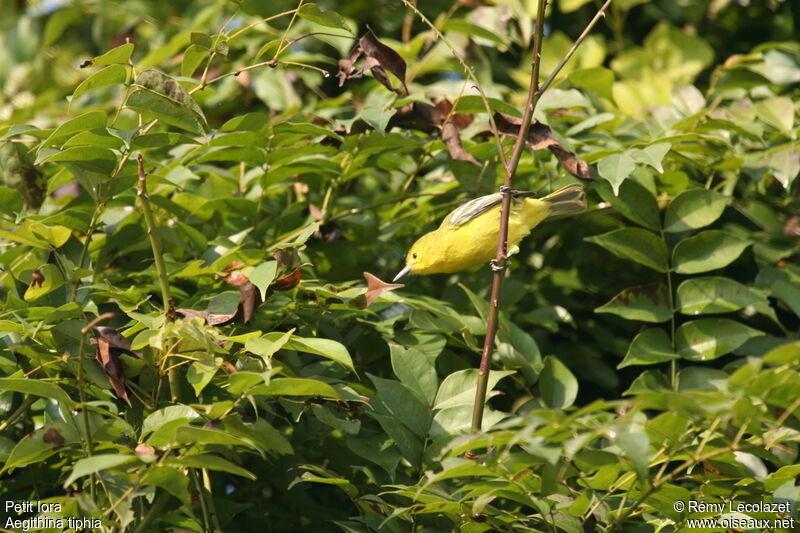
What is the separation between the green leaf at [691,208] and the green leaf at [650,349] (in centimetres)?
32

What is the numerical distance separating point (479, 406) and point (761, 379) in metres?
0.47

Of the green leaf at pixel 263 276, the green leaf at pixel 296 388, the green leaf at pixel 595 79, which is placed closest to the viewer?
the green leaf at pixel 296 388

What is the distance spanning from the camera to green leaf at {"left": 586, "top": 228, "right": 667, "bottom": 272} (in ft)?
7.20

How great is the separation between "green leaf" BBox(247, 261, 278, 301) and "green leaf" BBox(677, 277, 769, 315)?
3.56ft

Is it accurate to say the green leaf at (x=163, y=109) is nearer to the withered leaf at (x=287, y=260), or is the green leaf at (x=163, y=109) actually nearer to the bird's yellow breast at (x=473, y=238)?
the withered leaf at (x=287, y=260)

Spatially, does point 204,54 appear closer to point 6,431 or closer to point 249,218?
point 249,218

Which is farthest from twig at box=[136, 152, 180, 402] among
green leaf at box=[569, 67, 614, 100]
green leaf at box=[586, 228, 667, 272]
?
green leaf at box=[569, 67, 614, 100]

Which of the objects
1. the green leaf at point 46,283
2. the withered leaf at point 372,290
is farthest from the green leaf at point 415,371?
the green leaf at point 46,283

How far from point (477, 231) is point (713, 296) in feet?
2.13

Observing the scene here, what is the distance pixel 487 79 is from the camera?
2.99m

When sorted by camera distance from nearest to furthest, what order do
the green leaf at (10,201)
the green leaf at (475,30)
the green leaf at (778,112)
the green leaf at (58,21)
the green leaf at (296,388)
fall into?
the green leaf at (296,388), the green leaf at (10,201), the green leaf at (475,30), the green leaf at (778,112), the green leaf at (58,21)

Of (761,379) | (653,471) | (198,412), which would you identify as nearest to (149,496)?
(198,412)

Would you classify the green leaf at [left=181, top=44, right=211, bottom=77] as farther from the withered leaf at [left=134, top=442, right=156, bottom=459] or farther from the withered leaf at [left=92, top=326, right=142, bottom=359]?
the withered leaf at [left=134, top=442, right=156, bottom=459]

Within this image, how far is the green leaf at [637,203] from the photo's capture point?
2.25 m
